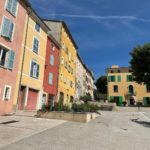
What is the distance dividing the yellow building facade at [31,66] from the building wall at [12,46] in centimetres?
151

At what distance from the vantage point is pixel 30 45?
20.7 meters

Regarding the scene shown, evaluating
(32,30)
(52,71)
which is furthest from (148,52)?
(32,30)

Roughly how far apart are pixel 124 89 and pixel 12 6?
140 feet

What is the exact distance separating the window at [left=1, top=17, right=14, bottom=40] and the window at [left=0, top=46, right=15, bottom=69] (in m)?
1.09

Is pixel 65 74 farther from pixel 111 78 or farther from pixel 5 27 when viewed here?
pixel 111 78

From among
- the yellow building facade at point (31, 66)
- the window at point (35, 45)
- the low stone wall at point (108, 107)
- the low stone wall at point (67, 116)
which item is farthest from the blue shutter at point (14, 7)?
the low stone wall at point (108, 107)

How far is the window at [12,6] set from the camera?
1619 cm

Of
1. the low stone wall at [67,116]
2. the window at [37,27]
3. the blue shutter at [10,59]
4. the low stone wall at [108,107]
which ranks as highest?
the window at [37,27]

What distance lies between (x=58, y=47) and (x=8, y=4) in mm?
13908

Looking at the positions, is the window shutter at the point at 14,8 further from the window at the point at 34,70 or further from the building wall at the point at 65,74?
the building wall at the point at 65,74

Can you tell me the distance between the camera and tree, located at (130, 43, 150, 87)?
39469 mm

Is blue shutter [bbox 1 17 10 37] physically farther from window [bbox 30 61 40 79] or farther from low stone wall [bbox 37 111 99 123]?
low stone wall [bbox 37 111 99 123]

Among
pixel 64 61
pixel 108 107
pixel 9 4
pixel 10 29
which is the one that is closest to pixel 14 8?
pixel 9 4

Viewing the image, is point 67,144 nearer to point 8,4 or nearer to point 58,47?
point 8,4
